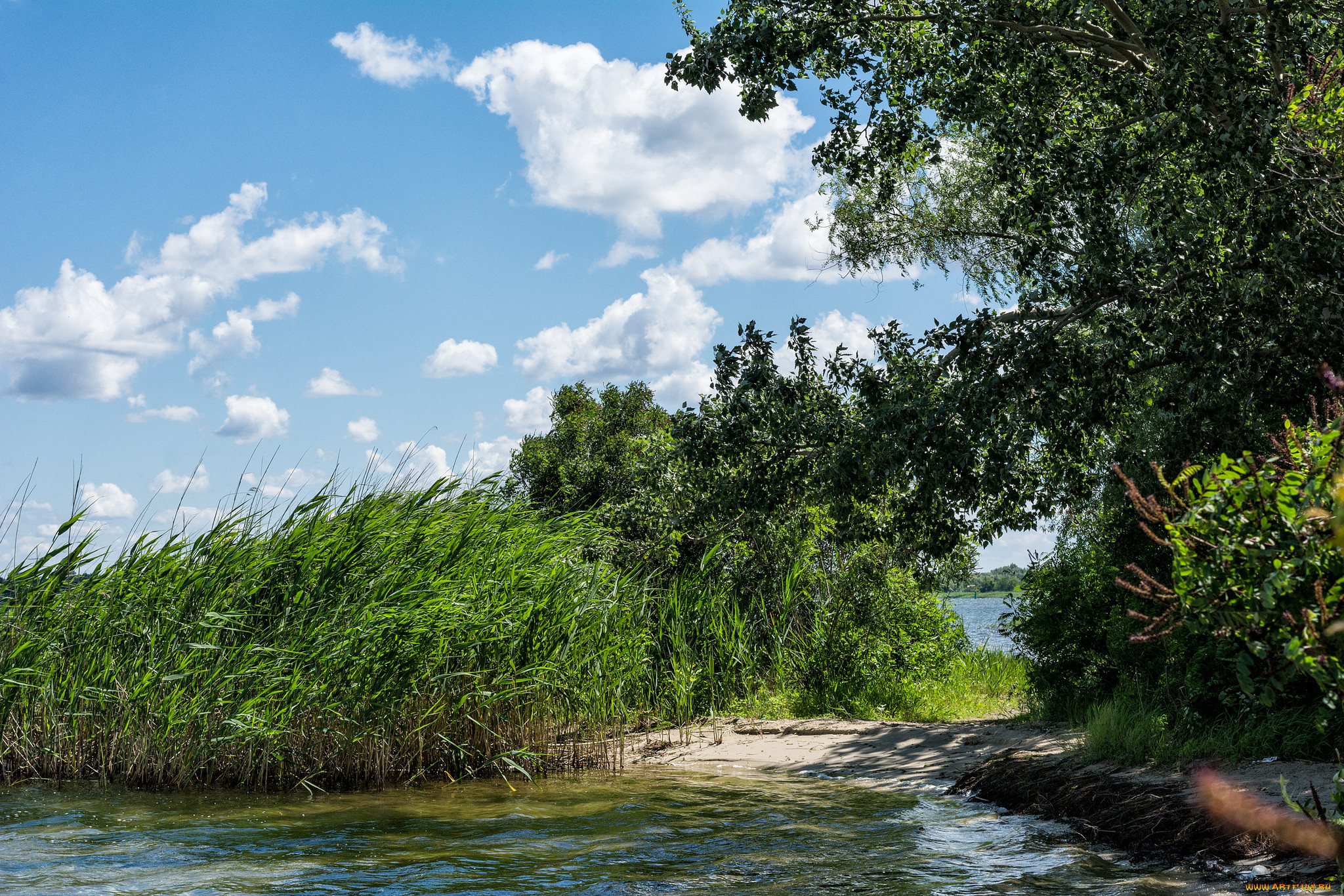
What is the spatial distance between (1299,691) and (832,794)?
4308 mm

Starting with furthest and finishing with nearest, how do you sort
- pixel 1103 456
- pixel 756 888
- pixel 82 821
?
1. pixel 1103 456
2. pixel 82 821
3. pixel 756 888

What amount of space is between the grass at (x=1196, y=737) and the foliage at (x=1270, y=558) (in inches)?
175

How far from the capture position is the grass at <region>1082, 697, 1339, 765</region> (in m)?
8.19

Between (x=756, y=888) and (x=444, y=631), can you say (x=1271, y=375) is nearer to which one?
(x=756, y=888)

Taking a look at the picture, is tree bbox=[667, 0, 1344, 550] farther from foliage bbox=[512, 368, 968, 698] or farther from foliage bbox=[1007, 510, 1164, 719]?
foliage bbox=[512, 368, 968, 698]

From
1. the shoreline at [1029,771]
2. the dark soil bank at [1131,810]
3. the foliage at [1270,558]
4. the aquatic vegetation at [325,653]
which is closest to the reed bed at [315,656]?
the aquatic vegetation at [325,653]

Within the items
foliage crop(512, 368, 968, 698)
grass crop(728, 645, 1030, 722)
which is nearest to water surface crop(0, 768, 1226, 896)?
grass crop(728, 645, 1030, 722)

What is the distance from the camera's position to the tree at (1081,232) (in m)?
9.20

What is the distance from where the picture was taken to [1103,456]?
12.5 m

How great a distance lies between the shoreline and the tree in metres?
2.44

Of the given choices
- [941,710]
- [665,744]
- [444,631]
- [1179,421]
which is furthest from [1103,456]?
[444,631]

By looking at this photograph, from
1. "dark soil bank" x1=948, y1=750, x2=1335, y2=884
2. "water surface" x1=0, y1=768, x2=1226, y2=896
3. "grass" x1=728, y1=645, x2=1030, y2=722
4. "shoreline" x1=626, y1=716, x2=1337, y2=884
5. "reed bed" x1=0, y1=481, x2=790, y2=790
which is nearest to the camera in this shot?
"dark soil bank" x1=948, y1=750, x2=1335, y2=884

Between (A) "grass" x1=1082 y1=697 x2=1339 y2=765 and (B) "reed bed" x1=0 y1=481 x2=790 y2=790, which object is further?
(B) "reed bed" x1=0 y1=481 x2=790 y2=790

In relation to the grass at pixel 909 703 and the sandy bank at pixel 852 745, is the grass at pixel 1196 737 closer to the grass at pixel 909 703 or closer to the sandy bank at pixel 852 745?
the sandy bank at pixel 852 745
